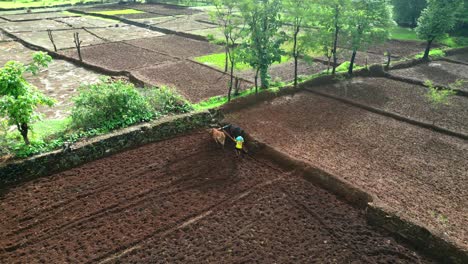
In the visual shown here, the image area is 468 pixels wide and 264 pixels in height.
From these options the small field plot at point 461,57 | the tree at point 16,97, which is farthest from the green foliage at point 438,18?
the tree at point 16,97

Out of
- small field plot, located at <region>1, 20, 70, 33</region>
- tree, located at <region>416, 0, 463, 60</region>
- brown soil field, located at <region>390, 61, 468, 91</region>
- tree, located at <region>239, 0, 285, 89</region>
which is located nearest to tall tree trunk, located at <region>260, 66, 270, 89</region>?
tree, located at <region>239, 0, 285, 89</region>

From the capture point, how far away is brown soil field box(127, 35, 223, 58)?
3039cm

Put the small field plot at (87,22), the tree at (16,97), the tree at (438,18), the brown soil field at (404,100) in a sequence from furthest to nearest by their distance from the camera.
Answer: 1. the small field plot at (87,22)
2. the tree at (438,18)
3. the brown soil field at (404,100)
4. the tree at (16,97)

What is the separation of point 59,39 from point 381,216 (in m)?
33.8

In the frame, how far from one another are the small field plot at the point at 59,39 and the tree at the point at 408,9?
32939 millimetres

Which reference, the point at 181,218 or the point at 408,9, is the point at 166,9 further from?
the point at 181,218

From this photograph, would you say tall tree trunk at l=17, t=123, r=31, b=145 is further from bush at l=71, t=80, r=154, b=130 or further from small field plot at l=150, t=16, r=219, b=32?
small field plot at l=150, t=16, r=219, b=32

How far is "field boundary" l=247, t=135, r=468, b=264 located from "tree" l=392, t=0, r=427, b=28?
115 feet

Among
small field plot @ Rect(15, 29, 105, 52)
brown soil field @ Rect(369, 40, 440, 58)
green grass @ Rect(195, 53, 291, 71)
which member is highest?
small field plot @ Rect(15, 29, 105, 52)

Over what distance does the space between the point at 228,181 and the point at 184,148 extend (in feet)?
9.36

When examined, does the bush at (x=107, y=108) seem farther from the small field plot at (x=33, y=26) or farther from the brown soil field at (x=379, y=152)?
the small field plot at (x=33, y=26)

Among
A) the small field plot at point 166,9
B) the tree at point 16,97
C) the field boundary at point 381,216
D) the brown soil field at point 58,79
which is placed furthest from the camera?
the small field plot at point 166,9

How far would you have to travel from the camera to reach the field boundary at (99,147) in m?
12.2

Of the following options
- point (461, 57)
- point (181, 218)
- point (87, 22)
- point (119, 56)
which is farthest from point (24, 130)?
point (87, 22)
